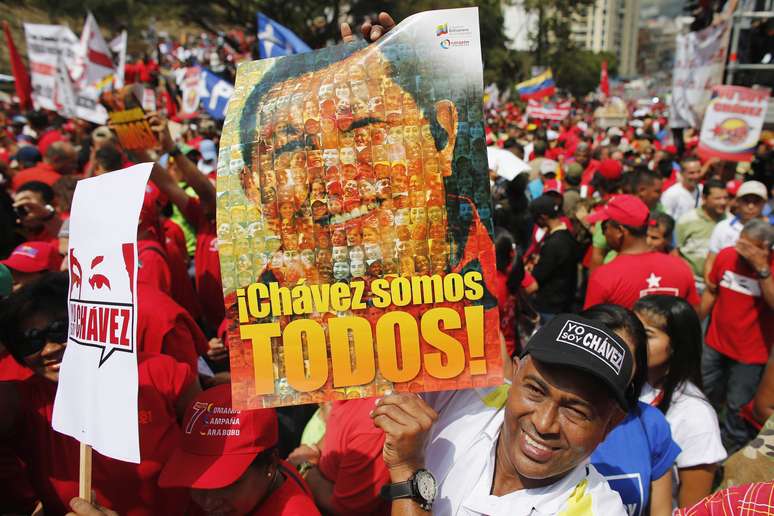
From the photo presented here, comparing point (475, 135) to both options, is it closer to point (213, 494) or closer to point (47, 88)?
point (213, 494)

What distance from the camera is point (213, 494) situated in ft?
5.58

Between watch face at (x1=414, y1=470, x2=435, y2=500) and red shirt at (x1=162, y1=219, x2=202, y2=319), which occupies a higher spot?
watch face at (x1=414, y1=470, x2=435, y2=500)

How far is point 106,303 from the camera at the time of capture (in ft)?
5.02

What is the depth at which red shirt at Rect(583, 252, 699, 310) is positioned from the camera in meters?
3.58

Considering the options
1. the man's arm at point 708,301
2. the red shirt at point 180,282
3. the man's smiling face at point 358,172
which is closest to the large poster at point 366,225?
the man's smiling face at point 358,172

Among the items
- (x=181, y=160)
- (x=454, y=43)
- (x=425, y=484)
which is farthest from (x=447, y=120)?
(x=181, y=160)

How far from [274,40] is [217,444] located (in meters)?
7.45

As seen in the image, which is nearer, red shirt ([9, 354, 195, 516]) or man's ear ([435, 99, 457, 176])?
man's ear ([435, 99, 457, 176])

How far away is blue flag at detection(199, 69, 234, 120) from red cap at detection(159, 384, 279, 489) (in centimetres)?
859

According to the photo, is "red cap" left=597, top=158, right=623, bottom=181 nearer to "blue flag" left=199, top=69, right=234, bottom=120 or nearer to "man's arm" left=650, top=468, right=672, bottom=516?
"man's arm" left=650, top=468, right=672, bottom=516

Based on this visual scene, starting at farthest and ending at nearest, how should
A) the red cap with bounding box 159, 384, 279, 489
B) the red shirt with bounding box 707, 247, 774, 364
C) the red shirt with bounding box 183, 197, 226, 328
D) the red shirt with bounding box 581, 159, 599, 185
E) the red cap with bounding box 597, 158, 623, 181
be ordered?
the red shirt with bounding box 581, 159, 599, 185 → the red cap with bounding box 597, 158, 623, 181 → the red shirt with bounding box 183, 197, 226, 328 → the red shirt with bounding box 707, 247, 774, 364 → the red cap with bounding box 159, 384, 279, 489

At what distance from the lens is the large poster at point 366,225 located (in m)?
1.47

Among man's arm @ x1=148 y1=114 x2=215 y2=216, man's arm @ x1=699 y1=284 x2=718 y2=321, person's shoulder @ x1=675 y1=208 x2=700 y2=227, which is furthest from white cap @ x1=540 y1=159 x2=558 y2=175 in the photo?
man's arm @ x1=148 y1=114 x2=215 y2=216

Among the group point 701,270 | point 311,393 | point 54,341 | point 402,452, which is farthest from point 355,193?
point 701,270
